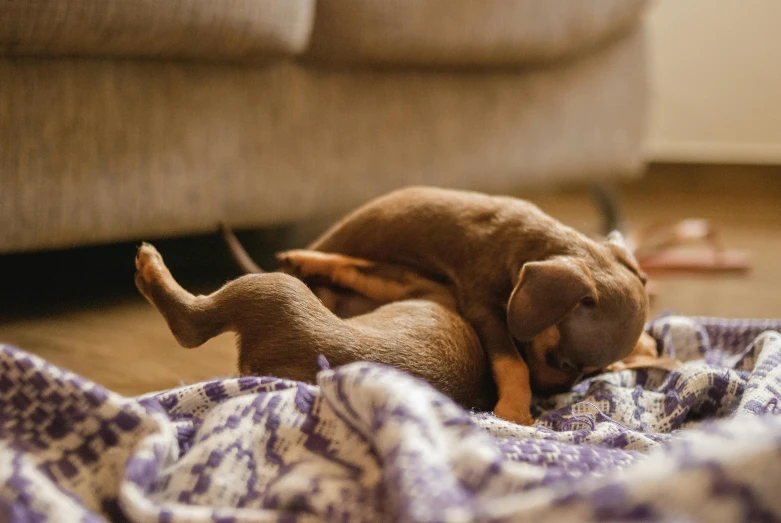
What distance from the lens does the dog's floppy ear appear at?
1.03 metres

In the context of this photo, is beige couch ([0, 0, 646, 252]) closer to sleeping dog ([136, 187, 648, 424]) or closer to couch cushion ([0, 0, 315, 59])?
couch cushion ([0, 0, 315, 59])

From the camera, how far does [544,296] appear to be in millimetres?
1034

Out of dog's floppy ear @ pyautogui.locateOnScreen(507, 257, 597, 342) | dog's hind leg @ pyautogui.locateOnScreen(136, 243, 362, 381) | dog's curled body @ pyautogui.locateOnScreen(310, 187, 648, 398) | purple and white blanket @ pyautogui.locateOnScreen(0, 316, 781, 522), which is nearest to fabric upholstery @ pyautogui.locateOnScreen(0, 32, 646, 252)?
dog's curled body @ pyautogui.locateOnScreen(310, 187, 648, 398)

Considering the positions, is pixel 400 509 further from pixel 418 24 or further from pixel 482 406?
pixel 418 24

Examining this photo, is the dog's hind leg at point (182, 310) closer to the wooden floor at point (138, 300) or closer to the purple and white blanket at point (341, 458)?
the purple and white blanket at point (341, 458)

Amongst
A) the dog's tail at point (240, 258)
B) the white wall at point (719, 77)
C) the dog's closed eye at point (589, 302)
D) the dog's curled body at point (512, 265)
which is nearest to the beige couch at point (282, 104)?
the dog's tail at point (240, 258)

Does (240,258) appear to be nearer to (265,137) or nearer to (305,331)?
(265,137)

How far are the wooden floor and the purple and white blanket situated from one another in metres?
0.43

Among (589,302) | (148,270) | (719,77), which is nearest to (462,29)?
(589,302)

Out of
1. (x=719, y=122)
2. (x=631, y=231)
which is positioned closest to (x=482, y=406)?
(x=631, y=231)

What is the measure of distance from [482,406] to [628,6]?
1.55 m

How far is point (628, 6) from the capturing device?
88.2 inches

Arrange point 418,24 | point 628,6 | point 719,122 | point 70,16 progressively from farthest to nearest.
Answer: point 719,122 → point 628,6 → point 418,24 → point 70,16

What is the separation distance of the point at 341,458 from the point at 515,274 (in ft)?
1.67
